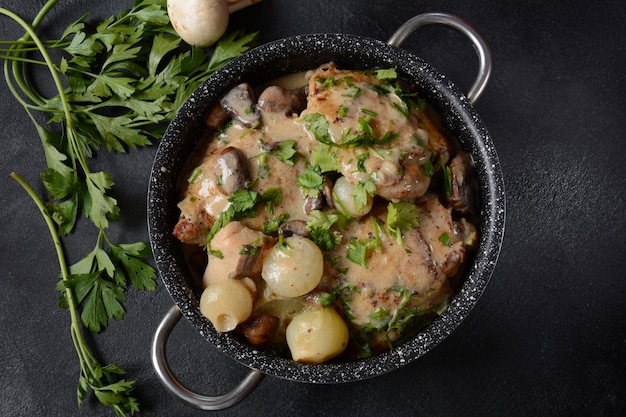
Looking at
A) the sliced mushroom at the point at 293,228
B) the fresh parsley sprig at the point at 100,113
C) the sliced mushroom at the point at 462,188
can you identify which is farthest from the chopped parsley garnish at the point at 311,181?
the fresh parsley sprig at the point at 100,113

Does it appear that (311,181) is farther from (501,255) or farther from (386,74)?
(501,255)

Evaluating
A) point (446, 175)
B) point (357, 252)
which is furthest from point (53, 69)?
point (446, 175)

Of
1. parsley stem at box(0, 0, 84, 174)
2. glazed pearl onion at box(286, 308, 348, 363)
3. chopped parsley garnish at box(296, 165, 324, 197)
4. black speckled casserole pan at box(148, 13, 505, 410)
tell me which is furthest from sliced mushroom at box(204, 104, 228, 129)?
glazed pearl onion at box(286, 308, 348, 363)

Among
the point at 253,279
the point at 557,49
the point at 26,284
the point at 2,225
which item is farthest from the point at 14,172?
the point at 557,49

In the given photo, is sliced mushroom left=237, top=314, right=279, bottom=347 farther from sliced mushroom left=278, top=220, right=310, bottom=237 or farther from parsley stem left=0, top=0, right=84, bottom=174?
parsley stem left=0, top=0, right=84, bottom=174

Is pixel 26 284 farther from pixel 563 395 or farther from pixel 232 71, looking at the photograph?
pixel 563 395
